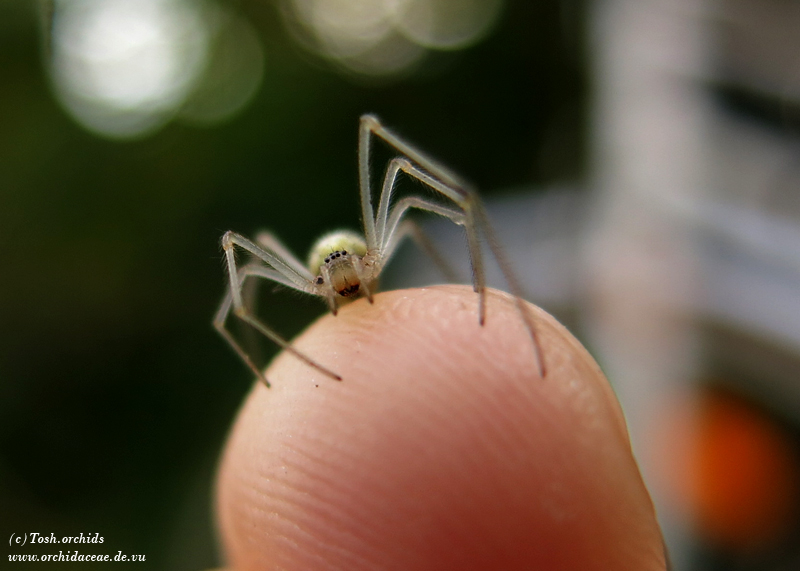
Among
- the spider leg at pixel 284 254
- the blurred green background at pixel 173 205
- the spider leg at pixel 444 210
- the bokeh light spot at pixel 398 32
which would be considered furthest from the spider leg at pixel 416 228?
the bokeh light spot at pixel 398 32

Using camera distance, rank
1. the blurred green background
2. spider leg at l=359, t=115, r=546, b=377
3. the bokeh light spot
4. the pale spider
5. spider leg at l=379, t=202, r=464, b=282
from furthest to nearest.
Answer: the bokeh light spot
the blurred green background
spider leg at l=379, t=202, r=464, b=282
the pale spider
spider leg at l=359, t=115, r=546, b=377

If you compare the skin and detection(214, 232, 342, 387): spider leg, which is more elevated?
detection(214, 232, 342, 387): spider leg

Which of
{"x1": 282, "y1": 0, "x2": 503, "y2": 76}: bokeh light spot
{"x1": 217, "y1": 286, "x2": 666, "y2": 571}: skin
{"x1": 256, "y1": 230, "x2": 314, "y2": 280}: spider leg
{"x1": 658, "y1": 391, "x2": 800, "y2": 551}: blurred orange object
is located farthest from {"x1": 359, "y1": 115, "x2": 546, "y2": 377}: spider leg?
{"x1": 282, "y1": 0, "x2": 503, "y2": 76}: bokeh light spot

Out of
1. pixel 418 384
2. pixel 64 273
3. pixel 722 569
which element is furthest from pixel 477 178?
pixel 418 384

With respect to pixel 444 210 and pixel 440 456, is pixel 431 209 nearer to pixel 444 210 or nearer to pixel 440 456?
pixel 444 210

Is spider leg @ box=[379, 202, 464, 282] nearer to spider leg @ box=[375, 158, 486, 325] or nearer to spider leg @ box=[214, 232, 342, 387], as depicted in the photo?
spider leg @ box=[375, 158, 486, 325]

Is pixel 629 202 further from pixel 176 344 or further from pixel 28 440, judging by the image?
pixel 28 440
